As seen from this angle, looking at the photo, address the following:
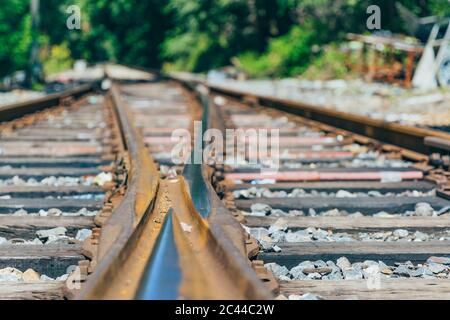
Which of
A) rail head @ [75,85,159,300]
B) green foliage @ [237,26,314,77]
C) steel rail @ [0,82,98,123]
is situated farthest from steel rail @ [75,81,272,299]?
green foliage @ [237,26,314,77]

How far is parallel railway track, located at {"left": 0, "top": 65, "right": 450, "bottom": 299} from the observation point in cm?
184

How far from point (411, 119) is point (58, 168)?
473 cm

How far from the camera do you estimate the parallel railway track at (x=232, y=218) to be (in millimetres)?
1839

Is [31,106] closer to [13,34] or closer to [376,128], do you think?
[376,128]

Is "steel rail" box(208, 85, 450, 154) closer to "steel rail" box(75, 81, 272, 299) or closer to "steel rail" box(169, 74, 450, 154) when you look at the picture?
"steel rail" box(169, 74, 450, 154)

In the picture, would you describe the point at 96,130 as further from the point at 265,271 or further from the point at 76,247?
the point at 265,271

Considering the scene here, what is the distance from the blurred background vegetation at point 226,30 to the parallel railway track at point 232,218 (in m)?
10.2

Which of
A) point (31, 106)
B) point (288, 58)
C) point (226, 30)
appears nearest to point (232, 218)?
point (31, 106)

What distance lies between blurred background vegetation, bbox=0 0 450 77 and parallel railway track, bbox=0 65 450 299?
10.2 m

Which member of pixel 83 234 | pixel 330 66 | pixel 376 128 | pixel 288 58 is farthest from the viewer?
pixel 288 58

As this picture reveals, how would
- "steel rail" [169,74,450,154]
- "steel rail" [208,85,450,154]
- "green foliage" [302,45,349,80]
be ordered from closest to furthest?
1. "steel rail" [169,74,450,154]
2. "steel rail" [208,85,450,154]
3. "green foliage" [302,45,349,80]

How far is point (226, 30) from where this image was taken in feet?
84.3

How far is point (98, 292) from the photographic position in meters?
1.58

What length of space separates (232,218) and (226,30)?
23904mm
